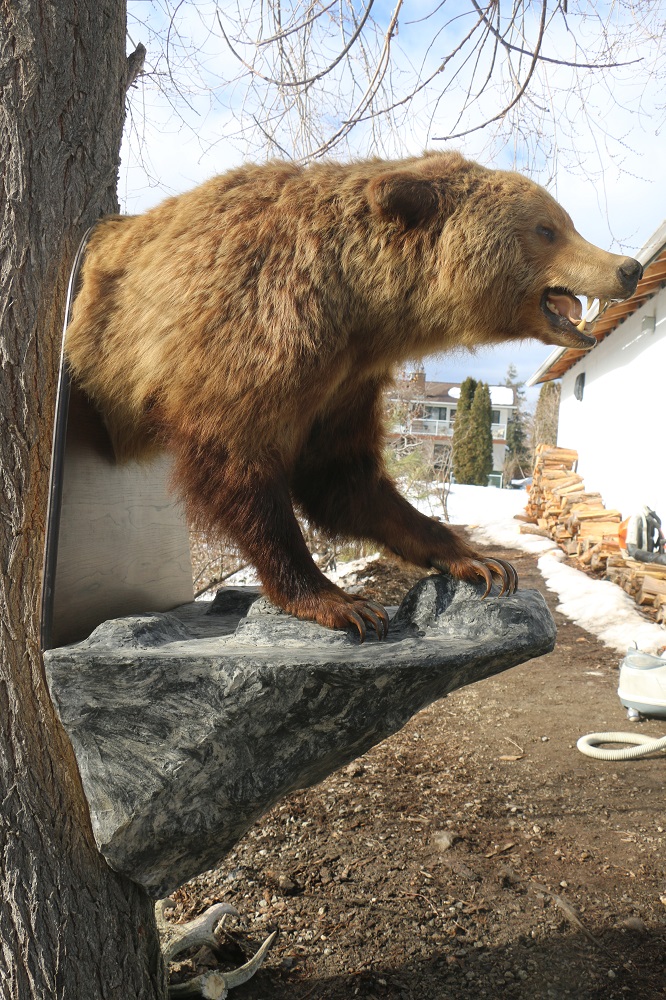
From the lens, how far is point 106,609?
1.68m

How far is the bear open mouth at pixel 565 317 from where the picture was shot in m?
1.62

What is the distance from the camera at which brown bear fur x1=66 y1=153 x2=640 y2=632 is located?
148cm

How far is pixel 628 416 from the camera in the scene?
8992mm

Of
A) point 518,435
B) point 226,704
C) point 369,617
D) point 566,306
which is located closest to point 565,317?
point 566,306

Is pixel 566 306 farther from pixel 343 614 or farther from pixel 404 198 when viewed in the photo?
pixel 343 614

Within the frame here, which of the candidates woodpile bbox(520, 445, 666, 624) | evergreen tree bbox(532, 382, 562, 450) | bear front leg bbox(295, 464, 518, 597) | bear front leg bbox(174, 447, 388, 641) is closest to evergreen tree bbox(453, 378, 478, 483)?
evergreen tree bbox(532, 382, 562, 450)

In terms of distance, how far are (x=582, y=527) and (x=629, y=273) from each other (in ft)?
27.7

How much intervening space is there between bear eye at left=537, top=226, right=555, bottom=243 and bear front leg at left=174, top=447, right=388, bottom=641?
2.53 feet

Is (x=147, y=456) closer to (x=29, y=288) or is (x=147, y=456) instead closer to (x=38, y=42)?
(x=29, y=288)

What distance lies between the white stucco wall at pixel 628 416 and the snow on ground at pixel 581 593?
993 millimetres

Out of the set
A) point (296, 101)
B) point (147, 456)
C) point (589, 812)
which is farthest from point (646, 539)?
point (147, 456)

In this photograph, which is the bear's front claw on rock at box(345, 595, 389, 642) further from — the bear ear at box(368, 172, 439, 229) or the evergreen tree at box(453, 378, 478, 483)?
the evergreen tree at box(453, 378, 478, 483)

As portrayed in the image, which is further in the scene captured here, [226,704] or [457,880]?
[457,880]

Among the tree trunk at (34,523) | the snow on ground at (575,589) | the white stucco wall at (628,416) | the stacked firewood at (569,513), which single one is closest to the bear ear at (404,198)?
the tree trunk at (34,523)
